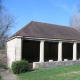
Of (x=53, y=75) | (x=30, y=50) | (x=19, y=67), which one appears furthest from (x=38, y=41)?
(x=53, y=75)

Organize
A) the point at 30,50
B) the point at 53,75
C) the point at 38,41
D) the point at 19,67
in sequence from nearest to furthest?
1. the point at 53,75
2. the point at 19,67
3. the point at 38,41
4. the point at 30,50

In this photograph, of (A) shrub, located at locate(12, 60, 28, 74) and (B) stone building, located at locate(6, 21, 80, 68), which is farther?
(B) stone building, located at locate(6, 21, 80, 68)

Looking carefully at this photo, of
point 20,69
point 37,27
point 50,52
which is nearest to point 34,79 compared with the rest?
point 20,69

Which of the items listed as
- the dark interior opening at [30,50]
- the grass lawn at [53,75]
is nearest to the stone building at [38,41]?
the dark interior opening at [30,50]

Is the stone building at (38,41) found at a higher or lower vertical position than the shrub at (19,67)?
higher

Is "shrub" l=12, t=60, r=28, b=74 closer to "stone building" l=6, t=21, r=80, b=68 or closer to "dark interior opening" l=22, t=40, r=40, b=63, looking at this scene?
"stone building" l=6, t=21, r=80, b=68

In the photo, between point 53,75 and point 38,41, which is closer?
point 53,75

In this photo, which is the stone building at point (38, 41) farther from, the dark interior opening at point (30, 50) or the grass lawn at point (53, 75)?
the grass lawn at point (53, 75)

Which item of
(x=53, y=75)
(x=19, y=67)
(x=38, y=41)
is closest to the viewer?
(x=53, y=75)

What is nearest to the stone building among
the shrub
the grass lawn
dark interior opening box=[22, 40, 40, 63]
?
dark interior opening box=[22, 40, 40, 63]

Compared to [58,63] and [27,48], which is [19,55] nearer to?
[58,63]

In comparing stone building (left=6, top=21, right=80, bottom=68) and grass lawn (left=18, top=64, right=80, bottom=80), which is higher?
stone building (left=6, top=21, right=80, bottom=68)

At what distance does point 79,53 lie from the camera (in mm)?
27672

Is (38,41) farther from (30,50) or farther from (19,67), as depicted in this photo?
(30,50)
